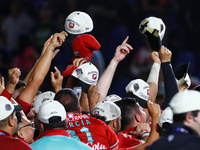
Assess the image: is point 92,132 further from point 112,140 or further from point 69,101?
point 69,101

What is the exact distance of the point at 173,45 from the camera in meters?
11.7

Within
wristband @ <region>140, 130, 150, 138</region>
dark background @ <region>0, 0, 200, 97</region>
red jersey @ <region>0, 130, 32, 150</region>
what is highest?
red jersey @ <region>0, 130, 32, 150</region>

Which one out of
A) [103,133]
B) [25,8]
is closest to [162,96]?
[103,133]

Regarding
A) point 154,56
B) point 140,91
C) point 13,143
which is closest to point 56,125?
point 13,143

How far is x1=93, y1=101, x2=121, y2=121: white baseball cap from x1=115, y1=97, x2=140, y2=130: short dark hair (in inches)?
17.4

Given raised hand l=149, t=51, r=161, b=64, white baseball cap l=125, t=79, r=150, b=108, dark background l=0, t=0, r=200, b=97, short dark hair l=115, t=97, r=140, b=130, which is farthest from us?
dark background l=0, t=0, r=200, b=97

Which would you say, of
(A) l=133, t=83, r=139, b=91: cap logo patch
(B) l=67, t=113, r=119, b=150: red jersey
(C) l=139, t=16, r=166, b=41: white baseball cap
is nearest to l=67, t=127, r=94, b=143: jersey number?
(B) l=67, t=113, r=119, b=150: red jersey

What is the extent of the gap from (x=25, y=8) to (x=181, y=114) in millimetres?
9444

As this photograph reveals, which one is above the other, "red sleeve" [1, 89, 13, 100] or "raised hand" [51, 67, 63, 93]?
"red sleeve" [1, 89, 13, 100]

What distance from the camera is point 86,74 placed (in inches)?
263

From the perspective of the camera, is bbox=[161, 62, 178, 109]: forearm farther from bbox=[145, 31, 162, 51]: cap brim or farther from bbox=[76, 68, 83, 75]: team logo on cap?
bbox=[76, 68, 83, 75]: team logo on cap

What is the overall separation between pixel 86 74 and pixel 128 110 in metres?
0.64

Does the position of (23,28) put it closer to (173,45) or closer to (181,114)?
(173,45)

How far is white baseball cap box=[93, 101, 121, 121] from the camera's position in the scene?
6114mm
